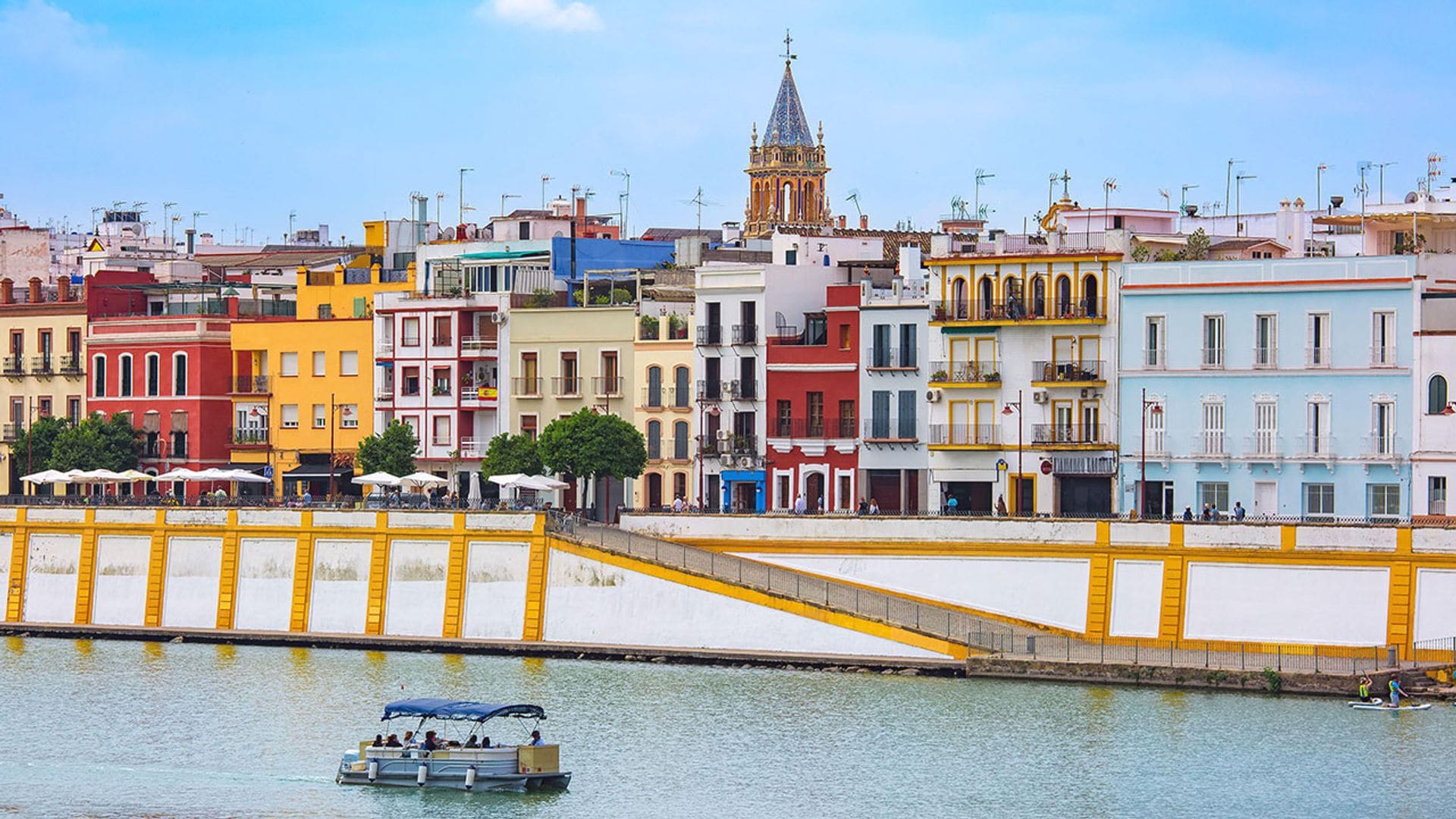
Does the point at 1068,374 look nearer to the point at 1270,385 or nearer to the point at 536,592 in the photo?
the point at 1270,385

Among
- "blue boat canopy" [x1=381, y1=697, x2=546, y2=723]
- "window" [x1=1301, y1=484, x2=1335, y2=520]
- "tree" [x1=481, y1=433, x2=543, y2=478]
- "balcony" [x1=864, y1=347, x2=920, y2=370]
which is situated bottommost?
"blue boat canopy" [x1=381, y1=697, x2=546, y2=723]

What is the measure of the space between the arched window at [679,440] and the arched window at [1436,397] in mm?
26112

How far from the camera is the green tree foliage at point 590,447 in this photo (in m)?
98.3

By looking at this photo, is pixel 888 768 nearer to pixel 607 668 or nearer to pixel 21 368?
pixel 607 668

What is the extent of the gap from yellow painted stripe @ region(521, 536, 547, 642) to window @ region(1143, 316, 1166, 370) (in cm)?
1774

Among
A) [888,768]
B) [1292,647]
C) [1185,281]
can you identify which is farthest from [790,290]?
[888,768]

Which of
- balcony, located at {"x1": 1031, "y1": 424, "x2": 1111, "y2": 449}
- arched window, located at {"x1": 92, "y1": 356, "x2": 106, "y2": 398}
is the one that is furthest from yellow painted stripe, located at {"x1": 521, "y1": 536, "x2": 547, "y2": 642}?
arched window, located at {"x1": 92, "y1": 356, "x2": 106, "y2": 398}

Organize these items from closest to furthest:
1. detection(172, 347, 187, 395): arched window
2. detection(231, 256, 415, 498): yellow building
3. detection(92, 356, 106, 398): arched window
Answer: detection(231, 256, 415, 498): yellow building < detection(172, 347, 187, 395): arched window < detection(92, 356, 106, 398): arched window

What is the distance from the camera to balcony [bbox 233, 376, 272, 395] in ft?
367

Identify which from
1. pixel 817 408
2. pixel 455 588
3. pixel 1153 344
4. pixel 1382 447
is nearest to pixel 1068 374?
pixel 1153 344

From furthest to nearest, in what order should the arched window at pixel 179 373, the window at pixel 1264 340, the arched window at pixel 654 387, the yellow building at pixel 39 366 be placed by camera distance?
1. the yellow building at pixel 39 366
2. the arched window at pixel 179 373
3. the arched window at pixel 654 387
4. the window at pixel 1264 340

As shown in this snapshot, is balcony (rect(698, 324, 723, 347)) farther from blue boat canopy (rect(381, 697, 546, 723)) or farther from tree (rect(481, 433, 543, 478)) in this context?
blue boat canopy (rect(381, 697, 546, 723))

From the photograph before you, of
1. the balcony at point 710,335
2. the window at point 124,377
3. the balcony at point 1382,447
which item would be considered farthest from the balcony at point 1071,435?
the window at point 124,377

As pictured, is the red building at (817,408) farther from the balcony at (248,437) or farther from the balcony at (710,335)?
the balcony at (248,437)
